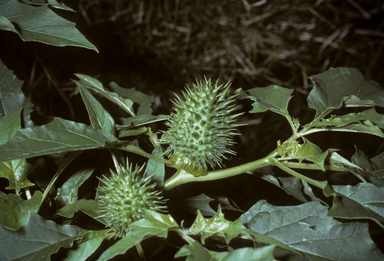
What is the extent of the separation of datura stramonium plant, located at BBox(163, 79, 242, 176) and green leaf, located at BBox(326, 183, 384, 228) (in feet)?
1.00

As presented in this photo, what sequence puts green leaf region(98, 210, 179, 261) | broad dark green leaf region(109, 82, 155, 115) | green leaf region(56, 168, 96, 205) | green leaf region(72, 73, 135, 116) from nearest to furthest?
1. green leaf region(98, 210, 179, 261)
2. green leaf region(56, 168, 96, 205)
3. green leaf region(72, 73, 135, 116)
4. broad dark green leaf region(109, 82, 155, 115)

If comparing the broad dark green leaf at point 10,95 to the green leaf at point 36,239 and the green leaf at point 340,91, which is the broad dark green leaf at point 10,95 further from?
the green leaf at point 340,91

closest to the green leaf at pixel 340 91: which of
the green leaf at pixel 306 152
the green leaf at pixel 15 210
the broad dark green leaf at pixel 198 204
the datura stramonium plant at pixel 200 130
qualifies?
the green leaf at pixel 306 152

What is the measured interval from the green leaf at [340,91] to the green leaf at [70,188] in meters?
0.71

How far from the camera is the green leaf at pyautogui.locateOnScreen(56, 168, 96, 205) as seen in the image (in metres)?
0.89

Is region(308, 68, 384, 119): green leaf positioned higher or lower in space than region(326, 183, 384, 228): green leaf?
higher

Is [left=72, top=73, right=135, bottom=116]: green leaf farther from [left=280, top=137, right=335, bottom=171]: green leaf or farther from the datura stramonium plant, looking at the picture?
[left=280, top=137, right=335, bottom=171]: green leaf

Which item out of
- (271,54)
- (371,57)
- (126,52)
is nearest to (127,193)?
(126,52)

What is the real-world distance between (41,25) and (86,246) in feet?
1.87

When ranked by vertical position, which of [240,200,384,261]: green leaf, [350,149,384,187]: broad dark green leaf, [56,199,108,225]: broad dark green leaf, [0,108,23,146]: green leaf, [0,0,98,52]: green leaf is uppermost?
[0,0,98,52]: green leaf

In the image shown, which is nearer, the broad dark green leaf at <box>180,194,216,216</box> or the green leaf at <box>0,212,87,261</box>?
the green leaf at <box>0,212,87,261</box>

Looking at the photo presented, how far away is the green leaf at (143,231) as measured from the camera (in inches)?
22.7

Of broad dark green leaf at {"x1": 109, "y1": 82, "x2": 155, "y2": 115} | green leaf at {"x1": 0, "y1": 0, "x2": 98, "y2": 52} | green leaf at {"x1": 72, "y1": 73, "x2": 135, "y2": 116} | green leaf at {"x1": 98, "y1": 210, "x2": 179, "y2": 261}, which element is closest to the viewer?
green leaf at {"x1": 98, "y1": 210, "x2": 179, "y2": 261}

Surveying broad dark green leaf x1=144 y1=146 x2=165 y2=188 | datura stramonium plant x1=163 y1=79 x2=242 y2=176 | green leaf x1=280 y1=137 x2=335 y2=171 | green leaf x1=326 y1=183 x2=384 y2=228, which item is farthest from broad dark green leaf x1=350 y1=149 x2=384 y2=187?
broad dark green leaf x1=144 y1=146 x2=165 y2=188
